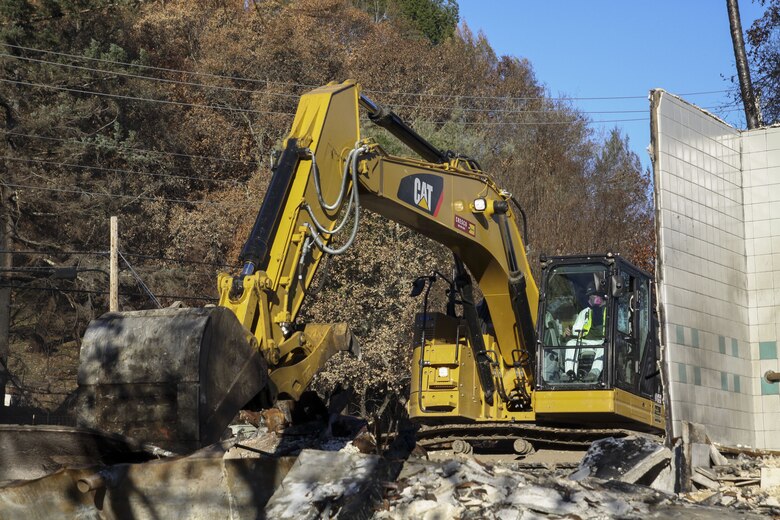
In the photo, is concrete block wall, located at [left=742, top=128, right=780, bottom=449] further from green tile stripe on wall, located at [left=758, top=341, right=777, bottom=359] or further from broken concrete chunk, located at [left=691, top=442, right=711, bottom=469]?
broken concrete chunk, located at [left=691, top=442, right=711, bottom=469]

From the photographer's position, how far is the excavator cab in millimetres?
11438

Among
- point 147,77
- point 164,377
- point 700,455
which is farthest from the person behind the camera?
point 147,77

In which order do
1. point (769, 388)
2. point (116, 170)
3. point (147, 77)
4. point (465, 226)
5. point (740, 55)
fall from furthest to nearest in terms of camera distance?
point (147, 77) → point (116, 170) → point (740, 55) → point (769, 388) → point (465, 226)

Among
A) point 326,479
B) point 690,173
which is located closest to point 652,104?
point 690,173

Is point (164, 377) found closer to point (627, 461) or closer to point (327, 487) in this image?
point (327, 487)

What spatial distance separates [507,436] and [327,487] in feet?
20.9

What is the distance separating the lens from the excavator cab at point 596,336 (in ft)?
37.5

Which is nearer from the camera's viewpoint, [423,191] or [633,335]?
[423,191]

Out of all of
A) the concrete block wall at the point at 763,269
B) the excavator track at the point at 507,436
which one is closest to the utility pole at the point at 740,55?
the concrete block wall at the point at 763,269

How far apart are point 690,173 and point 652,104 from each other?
95 centimetres

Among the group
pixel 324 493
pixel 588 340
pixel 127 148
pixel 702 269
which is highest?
pixel 127 148

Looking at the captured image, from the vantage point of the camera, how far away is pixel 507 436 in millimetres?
12242

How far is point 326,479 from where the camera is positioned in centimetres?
625

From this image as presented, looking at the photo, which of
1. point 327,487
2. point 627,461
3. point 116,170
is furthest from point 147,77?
point 327,487
